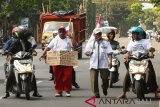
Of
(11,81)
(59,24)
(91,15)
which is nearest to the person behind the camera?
(11,81)

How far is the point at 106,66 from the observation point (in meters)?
14.7

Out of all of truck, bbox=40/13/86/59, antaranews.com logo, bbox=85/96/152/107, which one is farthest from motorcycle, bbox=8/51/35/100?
truck, bbox=40/13/86/59

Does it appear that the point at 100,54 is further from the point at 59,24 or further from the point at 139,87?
the point at 59,24

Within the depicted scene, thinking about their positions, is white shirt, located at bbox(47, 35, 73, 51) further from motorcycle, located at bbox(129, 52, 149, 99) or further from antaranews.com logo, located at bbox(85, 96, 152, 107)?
motorcycle, located at bbox(129, 52, 149, 99)

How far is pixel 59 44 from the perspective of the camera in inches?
Answer: 602

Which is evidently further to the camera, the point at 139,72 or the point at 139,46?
the point at 139,46

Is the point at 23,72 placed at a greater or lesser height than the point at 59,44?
lesser

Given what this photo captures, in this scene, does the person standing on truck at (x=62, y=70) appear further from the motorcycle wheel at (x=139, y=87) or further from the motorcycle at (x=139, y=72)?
the motorcycle wheel at (x=139, y=87)

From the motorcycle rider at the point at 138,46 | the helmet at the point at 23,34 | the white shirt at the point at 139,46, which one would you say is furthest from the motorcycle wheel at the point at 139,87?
the helmet at the point at 23,34

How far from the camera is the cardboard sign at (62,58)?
15.2m

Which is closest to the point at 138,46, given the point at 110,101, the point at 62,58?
the point at 110,101

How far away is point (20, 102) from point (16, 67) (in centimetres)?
93

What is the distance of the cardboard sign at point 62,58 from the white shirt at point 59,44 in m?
0.10

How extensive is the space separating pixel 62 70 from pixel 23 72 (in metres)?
1.45
